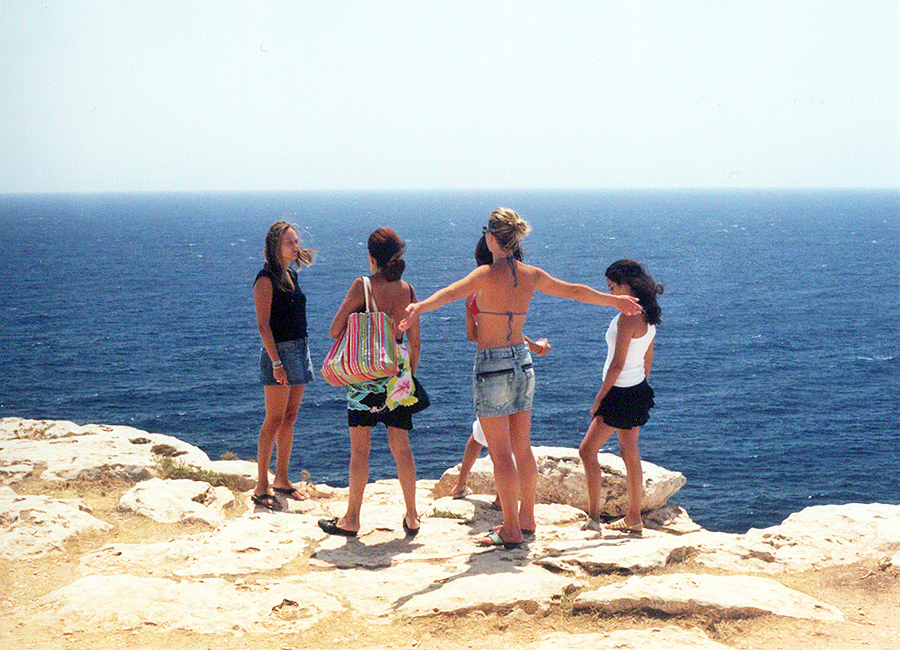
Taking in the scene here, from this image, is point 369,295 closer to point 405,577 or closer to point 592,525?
point 405,577

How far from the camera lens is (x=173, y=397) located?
145 ft

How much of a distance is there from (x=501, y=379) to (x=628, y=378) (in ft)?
4.59

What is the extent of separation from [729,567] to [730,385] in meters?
44.8

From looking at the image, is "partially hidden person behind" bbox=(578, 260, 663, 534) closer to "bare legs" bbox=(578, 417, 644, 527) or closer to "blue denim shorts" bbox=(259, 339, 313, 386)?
"bare legs" bbox=(578, 417, 644, 527)

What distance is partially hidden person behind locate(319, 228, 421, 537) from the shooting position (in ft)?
22.1

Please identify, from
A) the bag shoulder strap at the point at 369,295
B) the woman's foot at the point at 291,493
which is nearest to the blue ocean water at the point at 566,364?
the woman's foot at the point at 291,493

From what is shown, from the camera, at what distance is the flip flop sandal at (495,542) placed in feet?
22.4

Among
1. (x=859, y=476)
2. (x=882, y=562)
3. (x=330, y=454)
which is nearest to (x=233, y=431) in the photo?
(x=330, y=454)

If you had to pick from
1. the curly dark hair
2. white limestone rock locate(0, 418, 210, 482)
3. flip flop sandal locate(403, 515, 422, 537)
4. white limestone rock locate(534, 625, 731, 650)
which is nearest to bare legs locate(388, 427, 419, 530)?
flip flop sandal locate(403, 515, 422, 537)

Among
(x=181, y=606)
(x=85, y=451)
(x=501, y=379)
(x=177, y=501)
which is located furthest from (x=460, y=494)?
(x=85, y=451)

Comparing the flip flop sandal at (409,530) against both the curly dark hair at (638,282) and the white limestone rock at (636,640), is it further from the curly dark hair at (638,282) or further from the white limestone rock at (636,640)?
the curly dark hair at (638,282)

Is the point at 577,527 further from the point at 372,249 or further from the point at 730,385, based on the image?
the point at 730,385

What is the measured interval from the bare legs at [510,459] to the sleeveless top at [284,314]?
2.45 meters

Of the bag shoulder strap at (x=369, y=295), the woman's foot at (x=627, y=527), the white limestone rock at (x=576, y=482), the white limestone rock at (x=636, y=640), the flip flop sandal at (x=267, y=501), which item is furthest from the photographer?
the white limestone rock at (x=576, y=482)
